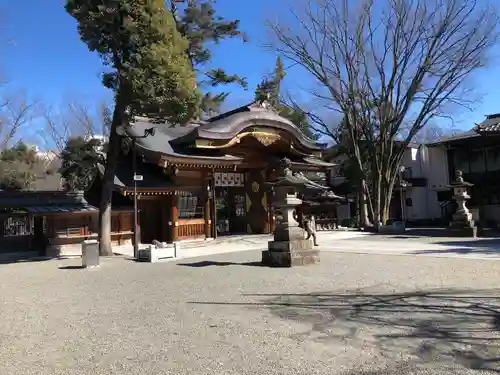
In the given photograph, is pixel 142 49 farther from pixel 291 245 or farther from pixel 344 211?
pixel 344 211

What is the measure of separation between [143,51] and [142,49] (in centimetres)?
11

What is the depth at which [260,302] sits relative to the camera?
25.4 feet

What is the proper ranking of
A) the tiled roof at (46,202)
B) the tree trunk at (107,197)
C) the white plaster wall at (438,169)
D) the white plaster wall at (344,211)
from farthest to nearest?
the white plaster wall at (344,211)
the white plaster wall at (438,169)
the tiled roof at (46,202)
the tree trunk at (107,197)

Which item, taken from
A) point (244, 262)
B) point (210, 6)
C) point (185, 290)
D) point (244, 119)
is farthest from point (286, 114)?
point (185, 290)

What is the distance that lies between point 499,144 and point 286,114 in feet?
47.9

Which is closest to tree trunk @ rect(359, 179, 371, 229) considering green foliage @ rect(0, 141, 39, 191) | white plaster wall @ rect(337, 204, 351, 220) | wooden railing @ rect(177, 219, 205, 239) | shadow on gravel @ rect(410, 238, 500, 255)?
shadow on gravel @ rect(410, 238, 500, 255)

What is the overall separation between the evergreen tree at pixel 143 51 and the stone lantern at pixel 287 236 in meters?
4.69

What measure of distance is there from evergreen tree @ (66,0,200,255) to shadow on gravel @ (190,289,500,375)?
8568 mm

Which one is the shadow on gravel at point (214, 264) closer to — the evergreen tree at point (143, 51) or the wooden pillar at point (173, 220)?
the evergreen tree at point (143, 51)

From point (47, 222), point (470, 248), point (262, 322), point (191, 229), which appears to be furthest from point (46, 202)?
point (470, 248)

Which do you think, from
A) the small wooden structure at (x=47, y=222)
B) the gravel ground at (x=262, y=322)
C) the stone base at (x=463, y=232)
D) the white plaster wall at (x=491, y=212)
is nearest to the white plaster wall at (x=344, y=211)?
the white plaster wall at (x=491, y=212)

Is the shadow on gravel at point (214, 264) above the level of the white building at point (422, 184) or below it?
below

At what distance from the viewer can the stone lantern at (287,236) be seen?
12.0 meters

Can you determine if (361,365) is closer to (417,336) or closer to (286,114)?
(417,336)
